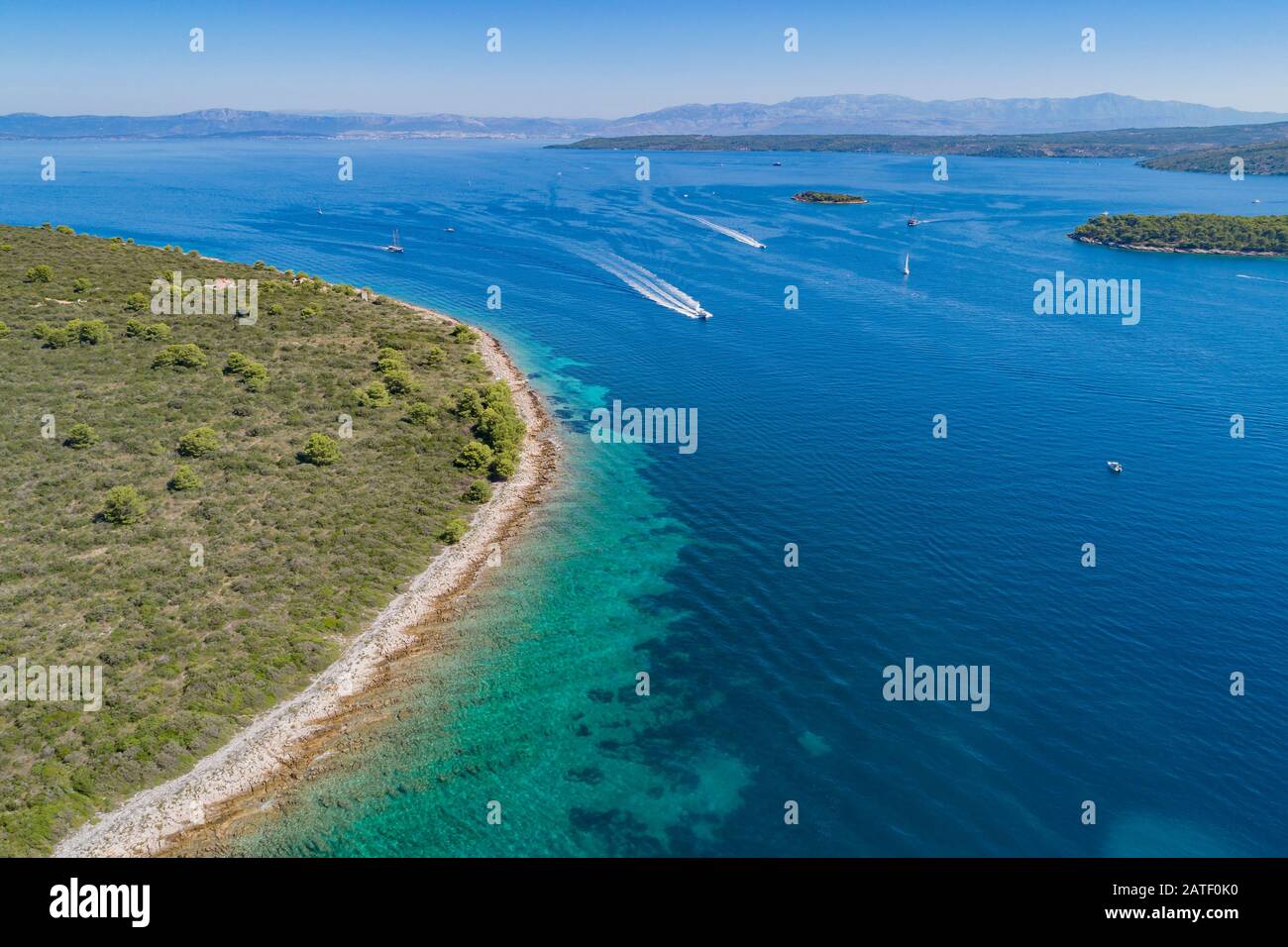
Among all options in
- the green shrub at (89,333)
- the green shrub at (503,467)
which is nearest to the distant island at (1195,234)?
the green shrub at (503,467)

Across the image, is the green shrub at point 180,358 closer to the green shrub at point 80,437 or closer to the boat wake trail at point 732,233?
the green shrub at point 80,437

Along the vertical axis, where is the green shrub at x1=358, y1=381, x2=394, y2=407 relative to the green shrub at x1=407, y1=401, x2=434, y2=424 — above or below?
above

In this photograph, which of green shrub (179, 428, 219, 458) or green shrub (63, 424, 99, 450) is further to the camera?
green shrub (179, 428, 219, 458)

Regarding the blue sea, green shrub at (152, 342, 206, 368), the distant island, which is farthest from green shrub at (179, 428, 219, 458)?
the distant island

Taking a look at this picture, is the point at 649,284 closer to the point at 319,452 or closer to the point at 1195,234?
the point at 319,452

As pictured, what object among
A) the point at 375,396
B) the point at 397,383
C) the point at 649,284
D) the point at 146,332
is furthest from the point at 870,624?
the point at 649,284

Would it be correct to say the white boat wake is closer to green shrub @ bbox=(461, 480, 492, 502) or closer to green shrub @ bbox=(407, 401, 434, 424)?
green shrub @ bbox=(407, 401, 434, 424)
